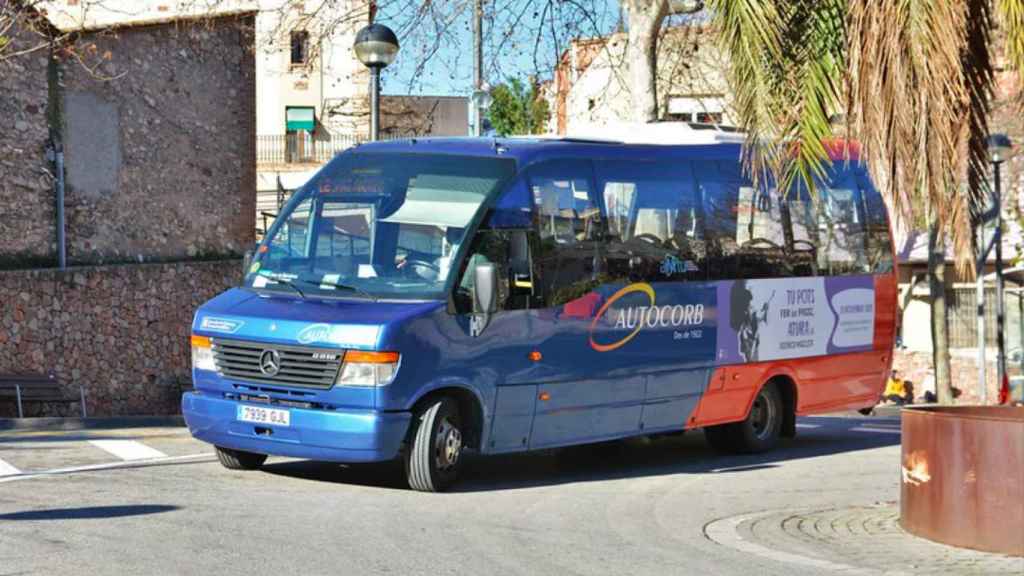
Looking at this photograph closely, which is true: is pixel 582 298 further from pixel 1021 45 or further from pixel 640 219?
pixel 1021 45

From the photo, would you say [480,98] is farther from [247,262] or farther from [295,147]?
[295,147]

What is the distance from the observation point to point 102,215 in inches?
1016

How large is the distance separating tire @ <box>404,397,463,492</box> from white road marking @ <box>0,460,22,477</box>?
10.1ft

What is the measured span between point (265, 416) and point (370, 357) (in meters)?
1.04

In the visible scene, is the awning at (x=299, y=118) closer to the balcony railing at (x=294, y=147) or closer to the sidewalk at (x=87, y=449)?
the balcony railing at (x=294, y=147)

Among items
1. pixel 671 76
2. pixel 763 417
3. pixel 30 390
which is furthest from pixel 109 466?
pixel 671 76

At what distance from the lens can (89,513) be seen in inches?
417

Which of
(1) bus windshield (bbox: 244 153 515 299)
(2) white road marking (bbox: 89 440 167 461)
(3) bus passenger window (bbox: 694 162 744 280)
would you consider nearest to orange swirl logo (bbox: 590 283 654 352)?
(3) bus passenger window (bbox: 694 162 744 280)

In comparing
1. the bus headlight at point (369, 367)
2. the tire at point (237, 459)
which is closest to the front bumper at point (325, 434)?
the bus headlight at point (369, 367)

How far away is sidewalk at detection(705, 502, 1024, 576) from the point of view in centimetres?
964

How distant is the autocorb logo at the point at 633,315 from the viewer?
1430cm

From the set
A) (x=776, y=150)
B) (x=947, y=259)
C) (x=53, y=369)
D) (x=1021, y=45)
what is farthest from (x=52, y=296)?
(x=947, y=259)

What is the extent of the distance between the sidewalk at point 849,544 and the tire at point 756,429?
399 cm

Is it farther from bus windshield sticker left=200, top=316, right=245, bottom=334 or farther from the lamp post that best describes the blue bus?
the lamp post
